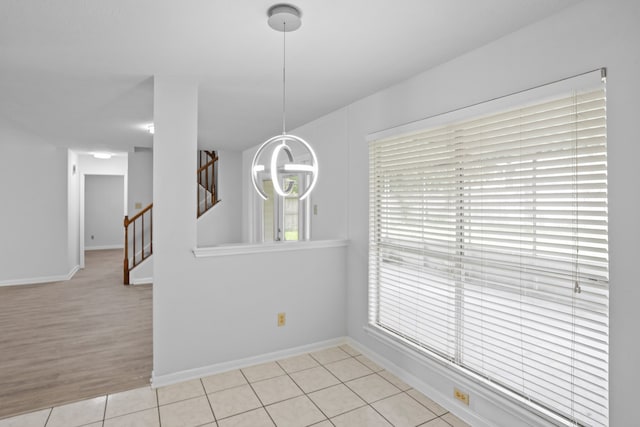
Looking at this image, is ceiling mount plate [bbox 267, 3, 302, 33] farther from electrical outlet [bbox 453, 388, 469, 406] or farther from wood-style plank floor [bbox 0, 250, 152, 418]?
wood-style plank floor [bbox 0, 250, 152, 418]

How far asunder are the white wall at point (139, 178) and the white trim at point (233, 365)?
5.23m

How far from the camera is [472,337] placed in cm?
236

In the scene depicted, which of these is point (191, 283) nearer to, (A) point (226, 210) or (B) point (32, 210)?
(A) point (226, 210)

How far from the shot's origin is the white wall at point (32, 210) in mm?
5969

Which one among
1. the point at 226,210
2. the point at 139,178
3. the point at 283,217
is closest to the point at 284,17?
the point at 283,217

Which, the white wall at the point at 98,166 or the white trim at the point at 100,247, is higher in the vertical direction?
the white wall at the point at 98,166

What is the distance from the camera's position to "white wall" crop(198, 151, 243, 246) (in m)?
7.18

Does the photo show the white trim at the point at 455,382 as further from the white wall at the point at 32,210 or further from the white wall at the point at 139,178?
the white wall at the point at 32,210

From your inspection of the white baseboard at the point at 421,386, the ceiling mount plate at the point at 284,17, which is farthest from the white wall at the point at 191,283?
the ceiling mount plate at the point at 284,17

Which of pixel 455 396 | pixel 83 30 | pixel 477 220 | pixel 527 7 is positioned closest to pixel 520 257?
pixel 477 220

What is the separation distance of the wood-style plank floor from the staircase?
94 centimetres

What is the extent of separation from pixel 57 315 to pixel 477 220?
5.07 metres

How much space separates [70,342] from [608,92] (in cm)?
483

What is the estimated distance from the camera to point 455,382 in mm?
2465
